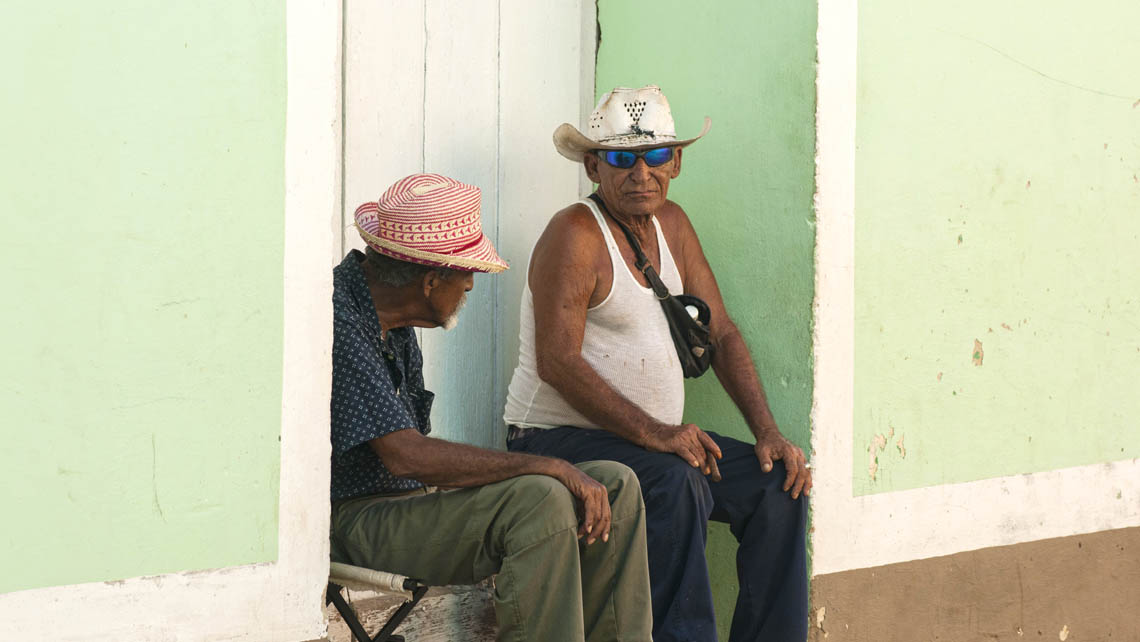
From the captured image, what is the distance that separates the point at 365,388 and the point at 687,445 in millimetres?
916

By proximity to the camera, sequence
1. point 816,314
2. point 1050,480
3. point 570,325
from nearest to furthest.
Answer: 1. point 570,325
2. point 816,314
3. point 1050,480

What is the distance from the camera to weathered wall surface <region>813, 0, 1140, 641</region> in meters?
3.97

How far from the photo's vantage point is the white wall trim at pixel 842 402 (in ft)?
12.7

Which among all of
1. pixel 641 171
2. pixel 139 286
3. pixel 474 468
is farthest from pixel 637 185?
pixel 139 286

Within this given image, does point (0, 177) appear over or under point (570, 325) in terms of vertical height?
over

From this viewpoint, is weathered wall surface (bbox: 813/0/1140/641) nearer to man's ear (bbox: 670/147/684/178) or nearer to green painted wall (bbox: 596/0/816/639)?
green painted wall (bbox: 596/0/816/639)

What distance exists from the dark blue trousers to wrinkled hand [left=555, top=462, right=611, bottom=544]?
1.13 feet

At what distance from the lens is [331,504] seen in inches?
127

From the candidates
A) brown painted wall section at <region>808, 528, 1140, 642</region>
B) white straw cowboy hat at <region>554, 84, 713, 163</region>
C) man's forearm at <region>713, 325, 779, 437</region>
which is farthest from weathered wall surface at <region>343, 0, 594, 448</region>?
brown painted wall section at <region>808, 528, 1140, 642</region>

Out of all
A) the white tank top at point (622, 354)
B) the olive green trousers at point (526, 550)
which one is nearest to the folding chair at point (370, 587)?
the olive green trousers at point (526, 550)

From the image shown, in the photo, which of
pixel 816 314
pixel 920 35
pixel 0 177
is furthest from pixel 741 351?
pixel 0 177

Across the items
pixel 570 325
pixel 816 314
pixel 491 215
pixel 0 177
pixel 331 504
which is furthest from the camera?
pixel 491 215

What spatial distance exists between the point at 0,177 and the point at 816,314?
2324 mm

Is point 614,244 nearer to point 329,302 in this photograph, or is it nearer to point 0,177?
point 329,302
